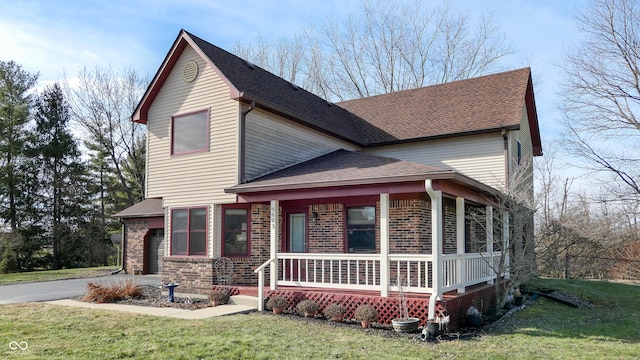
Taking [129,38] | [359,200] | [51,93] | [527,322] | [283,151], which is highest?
[51,93]

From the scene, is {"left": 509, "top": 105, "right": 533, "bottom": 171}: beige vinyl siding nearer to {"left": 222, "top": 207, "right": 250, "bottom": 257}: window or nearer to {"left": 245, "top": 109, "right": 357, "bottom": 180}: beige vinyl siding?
{"left": 245, "top": 109, "right": 357, "bottom": 180}: beige vinyl siding

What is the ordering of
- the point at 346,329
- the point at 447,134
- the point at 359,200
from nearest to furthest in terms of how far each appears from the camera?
the point at 346,329 < the point at 359,200 < the point at 447,134

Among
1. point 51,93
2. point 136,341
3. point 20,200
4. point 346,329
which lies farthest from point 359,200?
point 51,93

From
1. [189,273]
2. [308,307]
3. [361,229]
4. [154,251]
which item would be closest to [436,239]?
[308,307]

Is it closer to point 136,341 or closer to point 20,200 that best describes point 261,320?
point 136,341

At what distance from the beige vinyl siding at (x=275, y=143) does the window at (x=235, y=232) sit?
1168 mm

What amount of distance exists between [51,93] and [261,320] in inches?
1245

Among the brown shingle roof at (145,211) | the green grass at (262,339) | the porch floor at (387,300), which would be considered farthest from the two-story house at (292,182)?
the brown shingle roof at (145,211)

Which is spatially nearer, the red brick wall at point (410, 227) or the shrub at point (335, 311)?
the shrub at point (335, 311)

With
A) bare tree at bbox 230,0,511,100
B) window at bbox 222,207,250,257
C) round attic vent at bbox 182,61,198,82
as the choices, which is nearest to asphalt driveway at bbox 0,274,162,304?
window at bbox 222,207,250,257

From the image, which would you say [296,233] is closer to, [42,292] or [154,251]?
[42,292]

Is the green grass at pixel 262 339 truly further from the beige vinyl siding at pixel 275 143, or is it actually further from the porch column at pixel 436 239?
the beige vinyl siding at pixel 275 143

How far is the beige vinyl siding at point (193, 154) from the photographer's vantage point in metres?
13.1

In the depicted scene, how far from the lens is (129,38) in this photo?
11547mm
